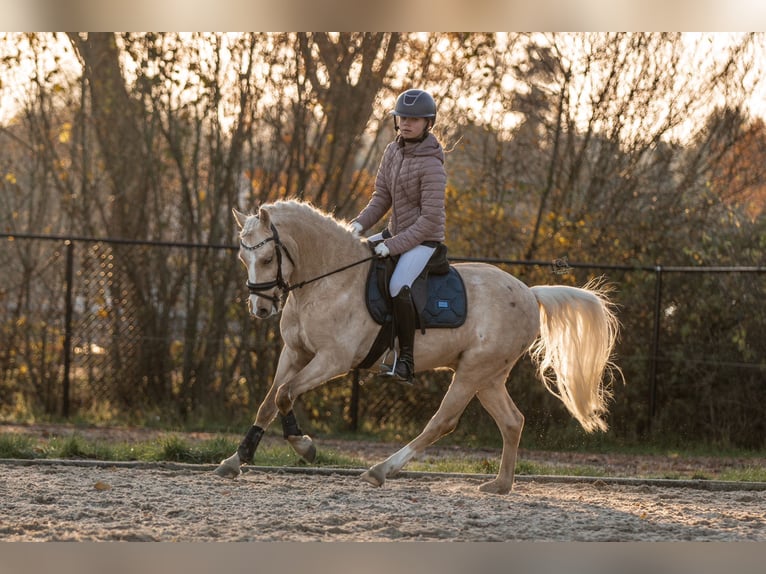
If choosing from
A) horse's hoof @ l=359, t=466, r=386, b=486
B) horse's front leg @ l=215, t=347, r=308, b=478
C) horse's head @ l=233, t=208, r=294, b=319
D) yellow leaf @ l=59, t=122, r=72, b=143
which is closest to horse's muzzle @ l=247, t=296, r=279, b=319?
horse's head @ l=233, t=208, r=294, b=319

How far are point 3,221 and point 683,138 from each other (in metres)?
8.49

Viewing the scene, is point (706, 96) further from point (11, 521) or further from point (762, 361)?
point (11, 521)

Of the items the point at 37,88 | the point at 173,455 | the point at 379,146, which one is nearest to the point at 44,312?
the point at 37,88

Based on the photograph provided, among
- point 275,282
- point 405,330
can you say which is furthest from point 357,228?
point 275,282

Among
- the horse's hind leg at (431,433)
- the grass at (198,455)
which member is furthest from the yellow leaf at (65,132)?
the horse's hind leg at (431,433)

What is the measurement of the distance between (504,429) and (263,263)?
213cm

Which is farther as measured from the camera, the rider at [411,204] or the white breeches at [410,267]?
the white breeches at [410,267]

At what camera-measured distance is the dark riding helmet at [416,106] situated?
764 cm

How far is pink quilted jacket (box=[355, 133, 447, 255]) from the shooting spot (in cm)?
775

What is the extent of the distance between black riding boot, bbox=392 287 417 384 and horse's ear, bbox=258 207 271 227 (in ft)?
3.41

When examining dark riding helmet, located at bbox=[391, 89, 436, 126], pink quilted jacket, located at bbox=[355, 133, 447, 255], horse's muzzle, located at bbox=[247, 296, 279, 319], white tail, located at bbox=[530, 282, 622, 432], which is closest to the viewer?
horse's muzzle, located at bbox=[247, 296, 279, 319]

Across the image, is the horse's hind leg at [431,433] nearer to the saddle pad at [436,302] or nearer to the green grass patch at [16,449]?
the saddle pad at [436,302]

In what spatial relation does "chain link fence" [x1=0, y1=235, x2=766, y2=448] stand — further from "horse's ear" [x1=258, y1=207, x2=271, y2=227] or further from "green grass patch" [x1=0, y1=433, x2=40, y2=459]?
"horse's ear" [x1=258, y1=207, x2=271, y2=227]

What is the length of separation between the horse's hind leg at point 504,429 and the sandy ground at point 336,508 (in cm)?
12
